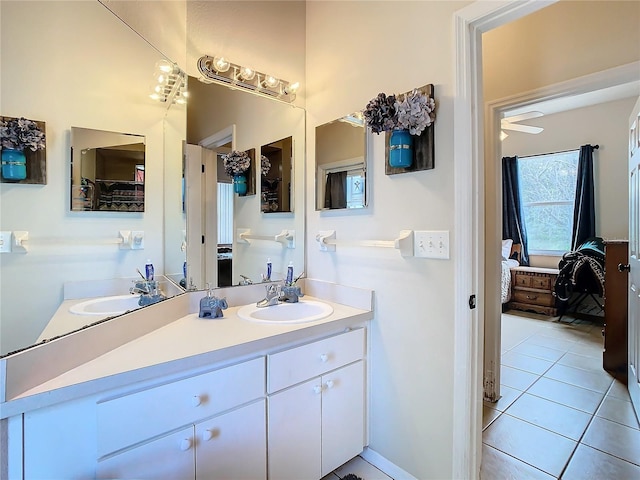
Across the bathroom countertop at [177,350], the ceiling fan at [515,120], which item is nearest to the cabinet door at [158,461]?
the bathroom countertop at [177,350]

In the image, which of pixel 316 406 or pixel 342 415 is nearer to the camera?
pixel 316 406

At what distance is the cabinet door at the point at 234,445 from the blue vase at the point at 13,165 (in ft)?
3.01

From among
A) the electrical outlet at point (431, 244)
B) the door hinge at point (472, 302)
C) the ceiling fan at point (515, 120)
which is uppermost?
the ceiling fan at point (515, 120)

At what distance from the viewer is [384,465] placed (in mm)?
1627

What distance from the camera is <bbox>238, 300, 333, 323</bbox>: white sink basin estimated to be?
1649 millimetres

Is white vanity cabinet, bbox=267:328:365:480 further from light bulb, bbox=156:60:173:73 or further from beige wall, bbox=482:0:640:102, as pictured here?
beige wall, bbox=482:0:640:102

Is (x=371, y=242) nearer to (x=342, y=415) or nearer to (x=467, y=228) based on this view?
(x=467, y=228)

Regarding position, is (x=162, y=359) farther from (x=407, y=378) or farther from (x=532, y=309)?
(x=532, y=309)

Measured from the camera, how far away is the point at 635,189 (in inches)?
80.9

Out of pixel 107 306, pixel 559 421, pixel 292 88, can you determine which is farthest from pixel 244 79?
pixel 559 421

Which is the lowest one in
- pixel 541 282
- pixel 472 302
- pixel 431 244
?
pixel 541 282

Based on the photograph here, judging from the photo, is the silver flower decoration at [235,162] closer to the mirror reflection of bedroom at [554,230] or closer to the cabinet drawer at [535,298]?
the mirror reflection of bedroom at [554,230]

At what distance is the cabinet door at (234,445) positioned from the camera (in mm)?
1116

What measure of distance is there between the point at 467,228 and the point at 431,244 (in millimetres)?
161
